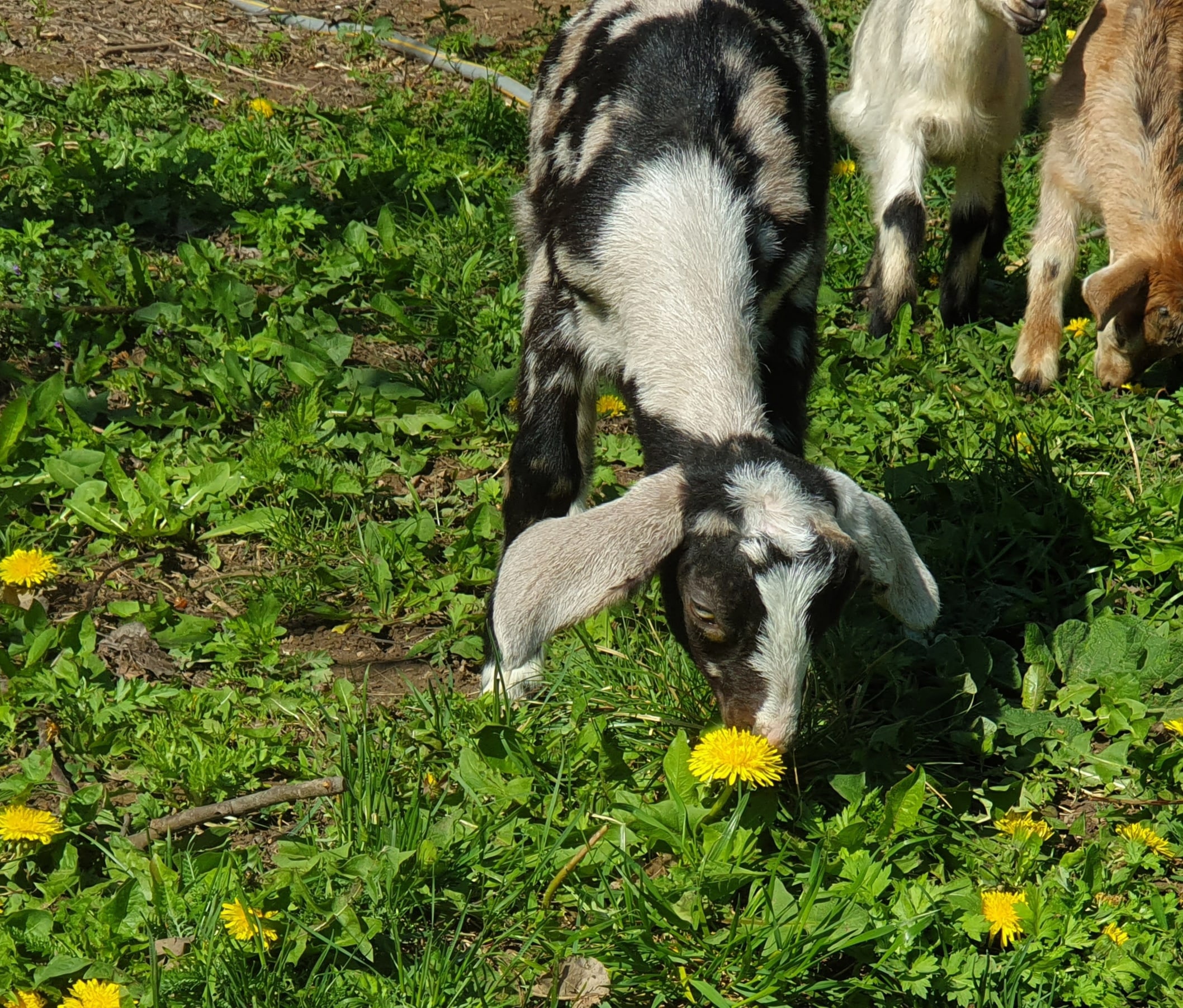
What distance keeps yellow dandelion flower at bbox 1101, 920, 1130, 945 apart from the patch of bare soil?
5131 millimetres

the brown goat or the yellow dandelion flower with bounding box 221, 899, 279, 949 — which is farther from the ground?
the brown goat

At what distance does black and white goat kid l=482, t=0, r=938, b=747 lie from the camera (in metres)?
2.65

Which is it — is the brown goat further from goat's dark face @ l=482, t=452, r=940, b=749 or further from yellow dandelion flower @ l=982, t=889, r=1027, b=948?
yellow dandelion flower @ l=982, t=889, r=1027, b=948

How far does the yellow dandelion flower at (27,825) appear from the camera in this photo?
263cm

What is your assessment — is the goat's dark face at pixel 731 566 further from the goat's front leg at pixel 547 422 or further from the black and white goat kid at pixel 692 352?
the goat's front leg at pixel 547 422

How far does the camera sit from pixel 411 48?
674 cm

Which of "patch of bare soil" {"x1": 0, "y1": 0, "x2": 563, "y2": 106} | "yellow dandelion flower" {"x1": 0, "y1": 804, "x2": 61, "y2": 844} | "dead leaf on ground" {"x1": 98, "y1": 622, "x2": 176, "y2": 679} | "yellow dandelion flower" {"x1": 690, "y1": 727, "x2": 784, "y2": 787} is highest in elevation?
"patch of bare soil" {"x1": 0, "y1": 0, "x2": 563, "y2": 106}

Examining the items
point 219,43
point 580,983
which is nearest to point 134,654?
point 580,983

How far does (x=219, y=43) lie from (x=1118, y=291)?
4608mm

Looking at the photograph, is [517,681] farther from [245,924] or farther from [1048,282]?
[1048,282]

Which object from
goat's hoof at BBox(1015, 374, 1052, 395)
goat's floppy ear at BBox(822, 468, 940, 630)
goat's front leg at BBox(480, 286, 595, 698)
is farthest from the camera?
goat's hoof at BBox(1015, 374, 1052, 395)

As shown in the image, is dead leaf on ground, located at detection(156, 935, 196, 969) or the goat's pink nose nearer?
dead leaf on ground, located at detection(156, 935, 196, 969)

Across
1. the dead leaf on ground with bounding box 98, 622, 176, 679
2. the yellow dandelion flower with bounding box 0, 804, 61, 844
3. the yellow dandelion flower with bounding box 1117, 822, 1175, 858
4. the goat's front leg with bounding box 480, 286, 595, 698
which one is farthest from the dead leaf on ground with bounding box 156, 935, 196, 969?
the yellow dandelion flower with bounding box 1117, 822, 1175, 858

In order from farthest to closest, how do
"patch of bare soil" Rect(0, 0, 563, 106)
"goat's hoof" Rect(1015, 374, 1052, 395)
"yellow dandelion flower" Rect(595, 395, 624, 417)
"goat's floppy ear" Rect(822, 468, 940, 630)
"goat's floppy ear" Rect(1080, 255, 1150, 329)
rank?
"patch of bare soil" Rect(0, 0, 563, 106) → "goat's hoof" Rect(1015, 374, 1052, 395) → "goat's floppy ear" Rect(1080, 255, 1150, 329) → "yellow dandelion flower" Rect(595, 395, 624, 417) → "goat's floppy ear" Rect(822, 468, 940, 630)
